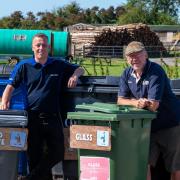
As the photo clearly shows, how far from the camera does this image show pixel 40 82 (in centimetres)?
658

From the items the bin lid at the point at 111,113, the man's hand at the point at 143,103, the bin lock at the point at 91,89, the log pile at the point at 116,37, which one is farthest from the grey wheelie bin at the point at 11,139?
the log pile at the point at 116,37

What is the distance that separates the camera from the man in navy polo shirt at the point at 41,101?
659 cm

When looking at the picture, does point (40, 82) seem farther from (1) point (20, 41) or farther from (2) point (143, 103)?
(1) point (20, 41)

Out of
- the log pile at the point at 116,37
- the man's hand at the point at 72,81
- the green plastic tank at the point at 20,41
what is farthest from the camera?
the log pile at the point at 116,37

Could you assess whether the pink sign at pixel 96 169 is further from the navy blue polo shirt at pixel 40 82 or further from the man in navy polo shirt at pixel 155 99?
the navy blue polo shirt at pixel 40 82

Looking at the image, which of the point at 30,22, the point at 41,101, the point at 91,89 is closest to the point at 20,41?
the point at 91,89

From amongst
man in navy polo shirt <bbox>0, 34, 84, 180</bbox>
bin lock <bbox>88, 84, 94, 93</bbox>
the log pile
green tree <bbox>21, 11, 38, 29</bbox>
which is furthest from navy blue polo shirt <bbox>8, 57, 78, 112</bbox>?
green tree <bbox>21, 11, 38, 29</bbox>

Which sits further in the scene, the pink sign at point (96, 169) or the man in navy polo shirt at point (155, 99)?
the man in navy polo shirt at point (155, 99)

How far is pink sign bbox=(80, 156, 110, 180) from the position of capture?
560 cm

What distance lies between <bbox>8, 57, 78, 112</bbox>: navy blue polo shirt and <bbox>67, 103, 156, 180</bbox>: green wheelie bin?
85 centimetres

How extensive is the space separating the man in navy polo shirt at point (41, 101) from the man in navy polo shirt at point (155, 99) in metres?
0.90

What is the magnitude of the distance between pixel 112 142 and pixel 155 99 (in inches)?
24.6

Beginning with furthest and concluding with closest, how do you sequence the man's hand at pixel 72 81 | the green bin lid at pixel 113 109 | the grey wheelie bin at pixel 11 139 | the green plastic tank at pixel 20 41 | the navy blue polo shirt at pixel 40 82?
the green plastic tank at pixel 20 41, the man's hand at pixel 72 81, the navy blue polo shirt at pixel 40 82, the grey wheelie bin at pixel 11 139, the green bin lid at pixel 113 109

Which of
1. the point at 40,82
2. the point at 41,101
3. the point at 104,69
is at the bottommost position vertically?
the point at 104,69
